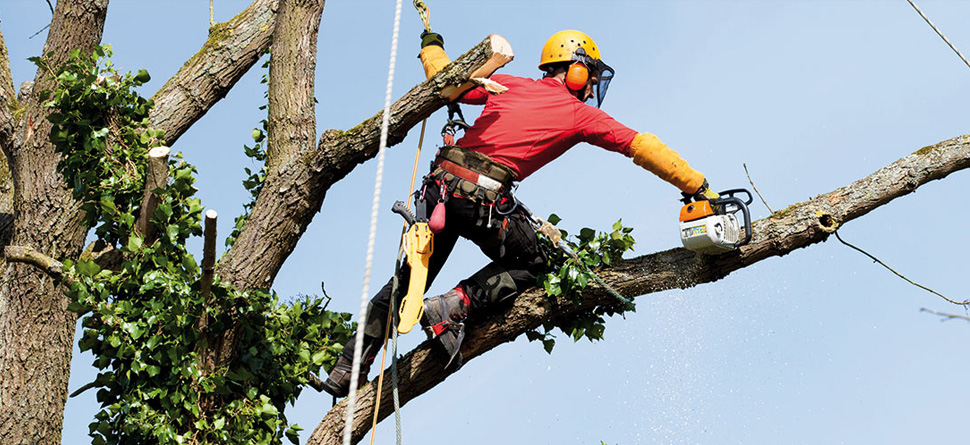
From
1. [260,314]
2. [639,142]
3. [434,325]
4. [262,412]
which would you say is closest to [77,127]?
[260,314]

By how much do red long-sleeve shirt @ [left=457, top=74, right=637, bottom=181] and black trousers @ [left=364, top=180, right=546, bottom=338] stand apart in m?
0.28

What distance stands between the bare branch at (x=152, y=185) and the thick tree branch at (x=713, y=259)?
1.48 meters

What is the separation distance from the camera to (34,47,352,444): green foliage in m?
5.73

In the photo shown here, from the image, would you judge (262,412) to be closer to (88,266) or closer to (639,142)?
(88,266)

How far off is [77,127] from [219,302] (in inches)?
52.2

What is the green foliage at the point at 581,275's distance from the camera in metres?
5.60

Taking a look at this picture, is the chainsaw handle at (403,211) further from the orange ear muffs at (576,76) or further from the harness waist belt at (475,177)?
the orange ear muffs at (576,76)

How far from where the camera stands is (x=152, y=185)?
5.93 metres

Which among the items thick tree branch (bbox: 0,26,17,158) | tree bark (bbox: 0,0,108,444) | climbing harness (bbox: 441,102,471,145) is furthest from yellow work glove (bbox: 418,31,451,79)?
thick tree branch (bbox: 0,26,17,158)

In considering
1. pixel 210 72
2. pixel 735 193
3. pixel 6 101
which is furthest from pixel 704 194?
pixel 6 101

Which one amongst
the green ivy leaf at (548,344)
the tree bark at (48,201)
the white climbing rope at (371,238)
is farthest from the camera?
the tree bark at (48,201)

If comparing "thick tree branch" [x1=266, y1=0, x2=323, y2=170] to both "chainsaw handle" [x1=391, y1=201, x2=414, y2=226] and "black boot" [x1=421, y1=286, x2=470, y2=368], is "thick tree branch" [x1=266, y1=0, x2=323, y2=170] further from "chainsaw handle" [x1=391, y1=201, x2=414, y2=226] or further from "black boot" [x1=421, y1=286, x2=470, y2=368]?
"black boot" [x1=421, y1=286, x2=470, y2=368]

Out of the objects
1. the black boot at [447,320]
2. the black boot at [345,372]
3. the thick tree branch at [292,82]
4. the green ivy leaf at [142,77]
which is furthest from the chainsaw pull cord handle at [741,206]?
the green ivy leaf at [142,77]

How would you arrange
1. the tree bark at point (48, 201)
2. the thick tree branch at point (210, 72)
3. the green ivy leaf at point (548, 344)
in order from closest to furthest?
the green ivy leaf at point (548, 344), the tree bark at point (48, 201), the thick tree branch at point (210, 72)
